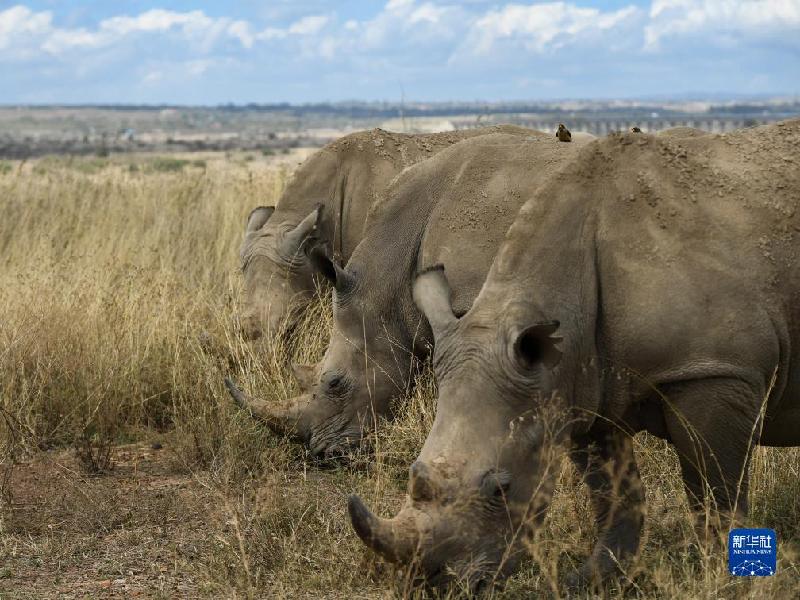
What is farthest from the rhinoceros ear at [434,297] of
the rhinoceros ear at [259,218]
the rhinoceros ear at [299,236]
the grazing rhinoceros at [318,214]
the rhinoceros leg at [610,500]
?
the rhinoceros ear at [259,218]

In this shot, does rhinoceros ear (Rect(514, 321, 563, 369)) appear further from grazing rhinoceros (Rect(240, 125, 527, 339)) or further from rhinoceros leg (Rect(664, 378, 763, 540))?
grazing rhinoceros (Rect(240, 125, 527, 339))

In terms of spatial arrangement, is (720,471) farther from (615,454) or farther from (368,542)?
(368,542)

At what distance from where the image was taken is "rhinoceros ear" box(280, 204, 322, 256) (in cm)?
986

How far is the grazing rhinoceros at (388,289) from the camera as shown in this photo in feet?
24.2

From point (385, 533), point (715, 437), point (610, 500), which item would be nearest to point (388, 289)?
point (610, 500)

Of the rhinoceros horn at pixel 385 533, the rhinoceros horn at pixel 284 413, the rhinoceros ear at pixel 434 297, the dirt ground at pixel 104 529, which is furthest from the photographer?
the rhinoceros horn at pixel 284 413

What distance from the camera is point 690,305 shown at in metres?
5.27

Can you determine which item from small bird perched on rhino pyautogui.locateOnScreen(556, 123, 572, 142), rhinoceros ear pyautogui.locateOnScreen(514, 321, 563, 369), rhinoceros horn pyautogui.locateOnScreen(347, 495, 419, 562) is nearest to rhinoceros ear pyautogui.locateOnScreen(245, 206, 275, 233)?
small bird perched on rhino pyautogui.locateOnScreen(556, 123, 572, 142)

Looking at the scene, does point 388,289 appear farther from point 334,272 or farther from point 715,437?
point 715,437

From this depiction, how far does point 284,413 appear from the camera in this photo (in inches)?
316

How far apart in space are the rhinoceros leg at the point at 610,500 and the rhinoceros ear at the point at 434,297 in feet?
3.42

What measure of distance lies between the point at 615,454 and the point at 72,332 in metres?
4.80

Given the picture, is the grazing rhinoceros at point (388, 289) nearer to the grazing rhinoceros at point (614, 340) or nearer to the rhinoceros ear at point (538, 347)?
the grazing rhinoceros at point (614, 340)

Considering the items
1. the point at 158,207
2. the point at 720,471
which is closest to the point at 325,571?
the point at 720,471
